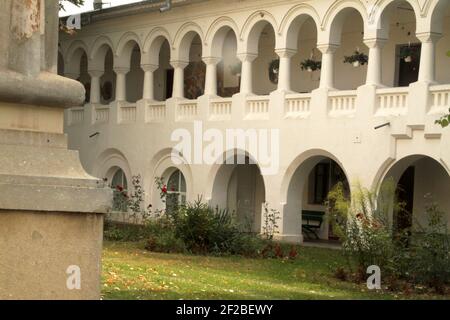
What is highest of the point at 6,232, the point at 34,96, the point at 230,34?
the point at 230,34

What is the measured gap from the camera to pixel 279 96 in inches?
1048

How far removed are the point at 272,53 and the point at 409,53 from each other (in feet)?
20.9

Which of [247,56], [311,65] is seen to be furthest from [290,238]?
[247,56]

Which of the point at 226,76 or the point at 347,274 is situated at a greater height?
the point at 226,76

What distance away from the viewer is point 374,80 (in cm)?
2395

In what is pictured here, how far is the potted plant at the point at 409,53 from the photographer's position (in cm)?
2516

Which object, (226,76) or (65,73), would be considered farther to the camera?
(65,73)

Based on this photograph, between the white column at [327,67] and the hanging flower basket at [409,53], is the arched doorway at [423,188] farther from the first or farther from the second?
the white column at [327,67]

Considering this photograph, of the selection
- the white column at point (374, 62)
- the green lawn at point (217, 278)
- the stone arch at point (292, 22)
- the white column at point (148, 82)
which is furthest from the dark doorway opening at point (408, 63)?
the white column at point (148, 82)

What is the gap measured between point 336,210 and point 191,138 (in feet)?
41.5

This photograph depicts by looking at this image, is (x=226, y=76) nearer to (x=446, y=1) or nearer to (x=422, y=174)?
(x=422, y=174)

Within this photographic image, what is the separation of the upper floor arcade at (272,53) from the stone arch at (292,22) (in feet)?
0.09

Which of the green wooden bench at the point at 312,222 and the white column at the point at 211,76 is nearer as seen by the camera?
the green wooden bench at the point at 312,222
